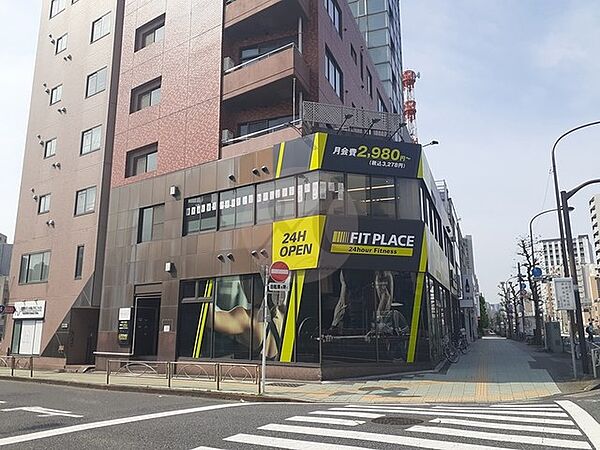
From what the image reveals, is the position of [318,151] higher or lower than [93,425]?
higher

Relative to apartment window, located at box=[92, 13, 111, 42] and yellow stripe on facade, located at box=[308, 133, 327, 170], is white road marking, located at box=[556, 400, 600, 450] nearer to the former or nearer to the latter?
yellow stripe on facade, located at box=[308, 133, 327, 170]

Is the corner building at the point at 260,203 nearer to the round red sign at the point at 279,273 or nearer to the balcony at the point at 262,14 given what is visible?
the balcony at the point at 262,14

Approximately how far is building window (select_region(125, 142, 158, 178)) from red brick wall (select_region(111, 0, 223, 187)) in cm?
29

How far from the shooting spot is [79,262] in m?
26.4

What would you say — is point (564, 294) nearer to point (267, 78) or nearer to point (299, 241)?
point (299, 241)

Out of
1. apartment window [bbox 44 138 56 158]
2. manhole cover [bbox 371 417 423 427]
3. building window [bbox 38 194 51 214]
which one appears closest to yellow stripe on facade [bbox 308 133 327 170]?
manhole cover [bbox 371 417 423 427]

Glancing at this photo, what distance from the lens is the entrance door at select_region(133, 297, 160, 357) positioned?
21812 millimetres

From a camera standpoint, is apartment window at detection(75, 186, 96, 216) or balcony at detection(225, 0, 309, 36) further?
apartment window at detection(75, 186, 96, 216)

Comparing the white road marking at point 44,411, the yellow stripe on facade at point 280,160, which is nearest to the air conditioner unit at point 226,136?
the yellow stripe on facade at point 280,160

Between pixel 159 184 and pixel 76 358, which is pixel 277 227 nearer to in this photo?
pixel 159 184

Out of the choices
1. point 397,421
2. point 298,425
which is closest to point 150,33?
point 298,425

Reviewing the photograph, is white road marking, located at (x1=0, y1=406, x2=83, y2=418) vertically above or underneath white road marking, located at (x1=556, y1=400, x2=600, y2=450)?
underneath

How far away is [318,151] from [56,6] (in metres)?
27.3

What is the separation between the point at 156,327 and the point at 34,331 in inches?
408
